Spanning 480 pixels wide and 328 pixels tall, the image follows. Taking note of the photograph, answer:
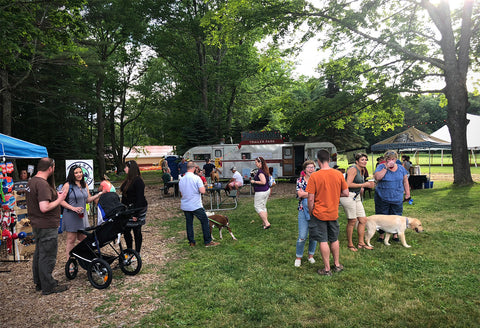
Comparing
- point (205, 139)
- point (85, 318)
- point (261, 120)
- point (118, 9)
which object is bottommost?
point (85, 318)

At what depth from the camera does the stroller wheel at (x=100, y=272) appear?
4453mm

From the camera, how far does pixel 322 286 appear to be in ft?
13.6

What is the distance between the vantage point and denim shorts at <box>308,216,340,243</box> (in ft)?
14.6

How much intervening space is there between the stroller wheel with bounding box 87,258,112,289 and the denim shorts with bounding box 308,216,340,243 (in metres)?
3.08

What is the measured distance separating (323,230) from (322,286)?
777 millimetres

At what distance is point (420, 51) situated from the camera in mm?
15016

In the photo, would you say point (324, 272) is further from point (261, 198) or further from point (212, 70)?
point (212, 70)

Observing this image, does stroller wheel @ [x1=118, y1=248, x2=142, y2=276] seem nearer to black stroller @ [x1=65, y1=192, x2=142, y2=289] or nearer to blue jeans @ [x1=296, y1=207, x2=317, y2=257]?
black stroller @ [x1=65, y1=192, x2=142, y2=289]

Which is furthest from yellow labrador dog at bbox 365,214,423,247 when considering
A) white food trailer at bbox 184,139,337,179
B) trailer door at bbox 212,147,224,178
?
trailer door at bbox 212,147,224,178

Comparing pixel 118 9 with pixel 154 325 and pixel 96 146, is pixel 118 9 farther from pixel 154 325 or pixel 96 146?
pixel 154 325

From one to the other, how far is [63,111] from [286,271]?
2477 cm

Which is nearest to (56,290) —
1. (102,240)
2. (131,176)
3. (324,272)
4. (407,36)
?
(102,240)

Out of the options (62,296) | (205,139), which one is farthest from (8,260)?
(205,139)

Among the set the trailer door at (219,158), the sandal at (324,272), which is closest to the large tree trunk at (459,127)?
the sandal at (324,272)
